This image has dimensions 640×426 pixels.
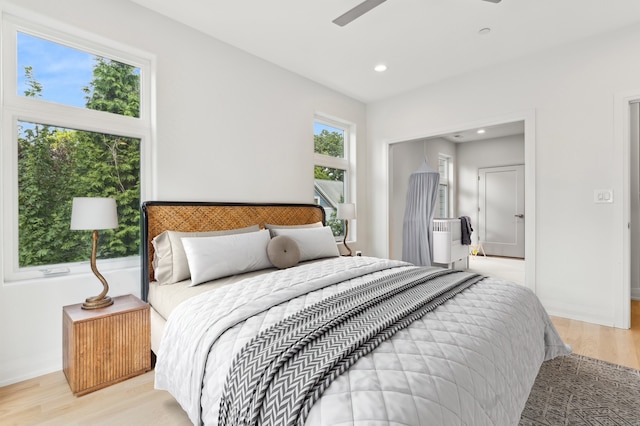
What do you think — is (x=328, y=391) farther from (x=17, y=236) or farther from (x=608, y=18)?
(x=608, y=18)

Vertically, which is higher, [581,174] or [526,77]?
[526,77]

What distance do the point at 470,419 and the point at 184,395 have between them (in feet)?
3.70

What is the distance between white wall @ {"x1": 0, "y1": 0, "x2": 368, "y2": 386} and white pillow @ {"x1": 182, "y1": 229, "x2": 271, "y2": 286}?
2.13 ft

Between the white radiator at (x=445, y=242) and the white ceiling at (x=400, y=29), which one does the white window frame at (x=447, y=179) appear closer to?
the white radiator at (x=445, y=242)

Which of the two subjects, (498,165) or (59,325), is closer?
(59,325)

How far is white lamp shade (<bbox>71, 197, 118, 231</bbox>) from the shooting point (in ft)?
6.36

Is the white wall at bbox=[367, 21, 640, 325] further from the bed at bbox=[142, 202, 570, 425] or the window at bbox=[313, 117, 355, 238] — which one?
the window at bbox=[313, 117, 355, 238]

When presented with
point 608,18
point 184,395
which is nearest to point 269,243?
point 184,395

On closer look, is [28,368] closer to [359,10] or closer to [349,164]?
[359,10]

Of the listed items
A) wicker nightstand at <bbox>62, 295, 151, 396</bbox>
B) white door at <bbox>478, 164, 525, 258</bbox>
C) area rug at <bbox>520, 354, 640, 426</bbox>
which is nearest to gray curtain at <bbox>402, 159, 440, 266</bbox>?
area rug at <bbox>520, 354, 640, 426</bbox>

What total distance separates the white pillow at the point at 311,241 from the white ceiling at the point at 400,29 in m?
1.81

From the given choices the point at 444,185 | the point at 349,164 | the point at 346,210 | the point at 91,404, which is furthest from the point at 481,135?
the point at 91,404

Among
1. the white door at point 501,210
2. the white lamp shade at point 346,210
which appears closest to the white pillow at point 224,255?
the white lamp shade at point 346,210

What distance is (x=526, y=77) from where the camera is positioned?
A: 3402 millimetres
